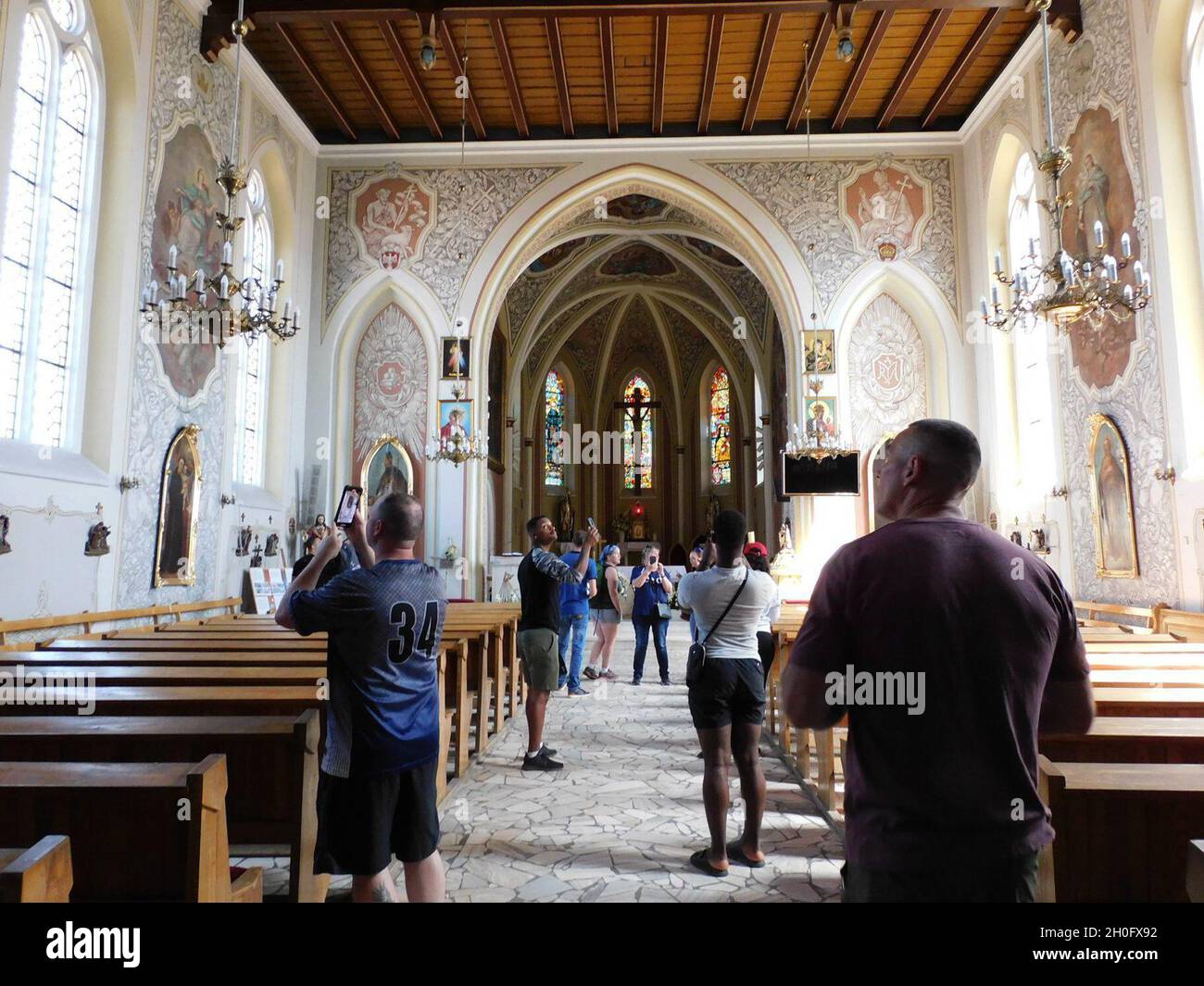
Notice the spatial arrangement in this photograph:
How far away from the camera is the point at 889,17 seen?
368 inches

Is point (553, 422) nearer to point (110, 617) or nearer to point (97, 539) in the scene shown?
point (97, 539)

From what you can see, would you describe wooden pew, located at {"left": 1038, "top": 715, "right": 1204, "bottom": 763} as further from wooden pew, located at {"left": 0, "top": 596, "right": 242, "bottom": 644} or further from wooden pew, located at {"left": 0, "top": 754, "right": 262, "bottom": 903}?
wooden pew, located at {"left": 0, "top": 596, "right": 242, "bottom": 644}

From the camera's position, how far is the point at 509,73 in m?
10.5

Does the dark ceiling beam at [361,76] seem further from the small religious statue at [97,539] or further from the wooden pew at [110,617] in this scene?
the wooden pew at [110,617]

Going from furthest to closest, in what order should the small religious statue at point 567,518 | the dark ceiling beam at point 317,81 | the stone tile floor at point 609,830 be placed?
the small religious statue at point 567,518, the dark ceiling beam at point 317,81, the stone tile floor at point 609,830

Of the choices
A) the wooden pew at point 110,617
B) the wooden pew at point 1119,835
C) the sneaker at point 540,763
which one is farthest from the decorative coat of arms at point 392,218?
the wooden pew at point 1119,835

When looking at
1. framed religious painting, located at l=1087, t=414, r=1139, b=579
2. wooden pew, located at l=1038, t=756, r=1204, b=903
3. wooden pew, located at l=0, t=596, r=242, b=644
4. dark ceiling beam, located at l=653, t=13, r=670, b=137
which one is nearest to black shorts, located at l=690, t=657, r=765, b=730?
wooden pew, located at l=1038, t=756, r=1204, b=903

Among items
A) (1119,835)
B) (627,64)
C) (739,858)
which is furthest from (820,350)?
(1119,835)

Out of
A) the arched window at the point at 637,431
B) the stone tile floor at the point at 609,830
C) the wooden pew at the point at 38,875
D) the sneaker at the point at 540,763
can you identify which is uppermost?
the arched window at the point at 637,431

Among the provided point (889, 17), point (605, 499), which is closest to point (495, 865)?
point (889, 17)

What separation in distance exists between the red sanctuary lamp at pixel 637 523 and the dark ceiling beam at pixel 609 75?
14041 millimetres

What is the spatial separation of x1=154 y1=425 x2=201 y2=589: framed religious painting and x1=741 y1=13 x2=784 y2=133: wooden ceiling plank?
27.6 ft

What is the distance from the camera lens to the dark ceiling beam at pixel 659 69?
9659 mm

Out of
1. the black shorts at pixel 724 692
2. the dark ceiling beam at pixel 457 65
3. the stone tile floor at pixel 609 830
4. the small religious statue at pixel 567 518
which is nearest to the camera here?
the stone tile floor at pixel 609 830
